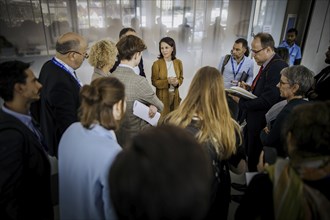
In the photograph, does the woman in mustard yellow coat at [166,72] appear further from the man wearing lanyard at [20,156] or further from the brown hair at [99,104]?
the brown hair at [99,104]

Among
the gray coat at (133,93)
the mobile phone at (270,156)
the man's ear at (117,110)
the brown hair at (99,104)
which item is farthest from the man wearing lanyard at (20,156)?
the mobile phone at (270,156)

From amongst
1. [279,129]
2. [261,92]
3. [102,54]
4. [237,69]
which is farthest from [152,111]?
[237,69]

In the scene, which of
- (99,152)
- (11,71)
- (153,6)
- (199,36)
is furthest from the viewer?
(199,36)

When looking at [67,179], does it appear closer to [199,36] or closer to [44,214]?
[44,214]

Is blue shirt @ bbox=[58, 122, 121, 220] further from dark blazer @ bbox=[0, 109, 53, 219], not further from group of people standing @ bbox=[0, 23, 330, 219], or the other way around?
dark blazer @ bbox=[0, 109, 53, 219]

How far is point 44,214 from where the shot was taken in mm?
1436

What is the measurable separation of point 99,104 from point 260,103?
1764mm

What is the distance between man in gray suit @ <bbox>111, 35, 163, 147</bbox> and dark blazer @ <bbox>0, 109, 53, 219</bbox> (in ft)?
2.70

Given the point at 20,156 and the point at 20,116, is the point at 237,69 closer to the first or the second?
the point at 20,116

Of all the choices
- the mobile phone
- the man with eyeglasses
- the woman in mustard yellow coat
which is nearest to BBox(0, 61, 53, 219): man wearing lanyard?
the mobile phone

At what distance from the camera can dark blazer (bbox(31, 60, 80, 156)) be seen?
6.13 feet

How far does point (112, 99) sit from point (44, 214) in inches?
35.3

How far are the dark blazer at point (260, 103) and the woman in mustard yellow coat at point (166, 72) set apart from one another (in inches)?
42.4

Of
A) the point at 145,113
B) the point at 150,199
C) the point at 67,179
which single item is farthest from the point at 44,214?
the point at 150,199
